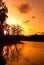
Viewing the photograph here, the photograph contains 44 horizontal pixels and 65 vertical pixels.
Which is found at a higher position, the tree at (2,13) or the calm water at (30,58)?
the tree at (2,13)

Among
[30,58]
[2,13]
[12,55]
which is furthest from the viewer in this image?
[2,13]

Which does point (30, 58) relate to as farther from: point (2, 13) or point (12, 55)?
point (2, 13)

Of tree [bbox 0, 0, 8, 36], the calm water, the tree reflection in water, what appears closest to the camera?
the calm water

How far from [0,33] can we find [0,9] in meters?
5.97

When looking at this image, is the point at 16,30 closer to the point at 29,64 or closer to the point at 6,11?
the point at 6,11

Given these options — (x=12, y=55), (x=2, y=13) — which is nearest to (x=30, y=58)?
(x=12, y=55)

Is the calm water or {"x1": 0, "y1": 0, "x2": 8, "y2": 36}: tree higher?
{"x1": 0, "y1": 0, "x2": 8, "y2": 36}: tree

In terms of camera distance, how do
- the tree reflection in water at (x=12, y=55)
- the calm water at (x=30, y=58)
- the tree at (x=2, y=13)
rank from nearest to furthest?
the calm water at (x=30, y=58), the tree reflection in water at (x=12, y=55), the tree at (x=2, y=13)

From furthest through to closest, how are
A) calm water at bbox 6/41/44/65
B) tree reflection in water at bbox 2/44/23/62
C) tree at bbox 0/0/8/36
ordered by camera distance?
tree at bbox 0/0/8/36 → tree reflection in water at bbox 2/44/23/62 → calm water at bbox 6/41/44/65

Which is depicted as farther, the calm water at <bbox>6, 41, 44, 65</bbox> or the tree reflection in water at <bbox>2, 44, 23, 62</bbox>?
the tree reflection in water at <bbox>2, 44, 23, 62</bbox>

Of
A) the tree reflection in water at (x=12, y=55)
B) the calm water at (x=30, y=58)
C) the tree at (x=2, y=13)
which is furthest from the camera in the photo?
the tree at (x=2, y=13)

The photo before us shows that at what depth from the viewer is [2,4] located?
2114 inches

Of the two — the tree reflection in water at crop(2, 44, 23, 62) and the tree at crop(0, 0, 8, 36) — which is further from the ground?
the tree at crop(0, 0, 8, 36)

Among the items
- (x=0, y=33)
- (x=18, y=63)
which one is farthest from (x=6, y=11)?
(x=18, y=63)
